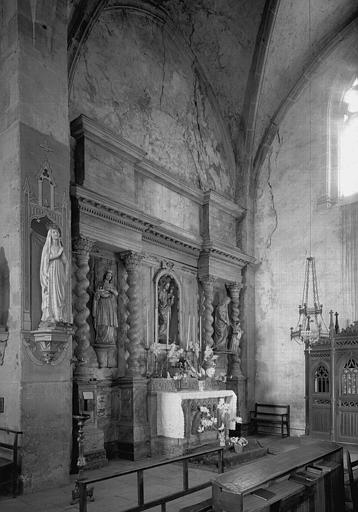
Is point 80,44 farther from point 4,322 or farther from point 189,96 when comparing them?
point 4,322

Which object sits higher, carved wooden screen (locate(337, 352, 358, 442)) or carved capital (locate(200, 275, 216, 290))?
carved capital (locate(200, 275, 216, 290))

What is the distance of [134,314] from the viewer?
11344mm

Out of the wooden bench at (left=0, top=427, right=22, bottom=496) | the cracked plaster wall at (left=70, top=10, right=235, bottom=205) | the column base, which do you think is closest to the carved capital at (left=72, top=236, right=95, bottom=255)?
the cracked plaster wall at (left=70, top=10, right=235, bottom=205)

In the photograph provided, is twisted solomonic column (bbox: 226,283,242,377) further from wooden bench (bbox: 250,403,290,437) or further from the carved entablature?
wooden bench (bbox: 250,403,290,437)

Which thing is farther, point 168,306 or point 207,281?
point 207,281

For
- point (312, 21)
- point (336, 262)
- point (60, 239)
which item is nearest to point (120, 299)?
point (60, 239)

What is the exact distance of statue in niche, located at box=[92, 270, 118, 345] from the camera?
35.1 feet

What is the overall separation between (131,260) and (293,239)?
548 cm

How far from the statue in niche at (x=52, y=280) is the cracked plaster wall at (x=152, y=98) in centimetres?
362

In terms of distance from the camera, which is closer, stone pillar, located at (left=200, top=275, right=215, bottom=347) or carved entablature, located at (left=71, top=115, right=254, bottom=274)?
carved entablature, located at (left=71, top=115, right=254, bottom=274)

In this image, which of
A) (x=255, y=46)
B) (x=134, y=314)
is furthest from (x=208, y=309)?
(x=255, y=46)

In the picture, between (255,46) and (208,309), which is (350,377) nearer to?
(208,309)

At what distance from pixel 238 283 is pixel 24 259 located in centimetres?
787

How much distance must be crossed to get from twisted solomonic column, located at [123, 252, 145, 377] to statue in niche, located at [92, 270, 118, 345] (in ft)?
1.44
